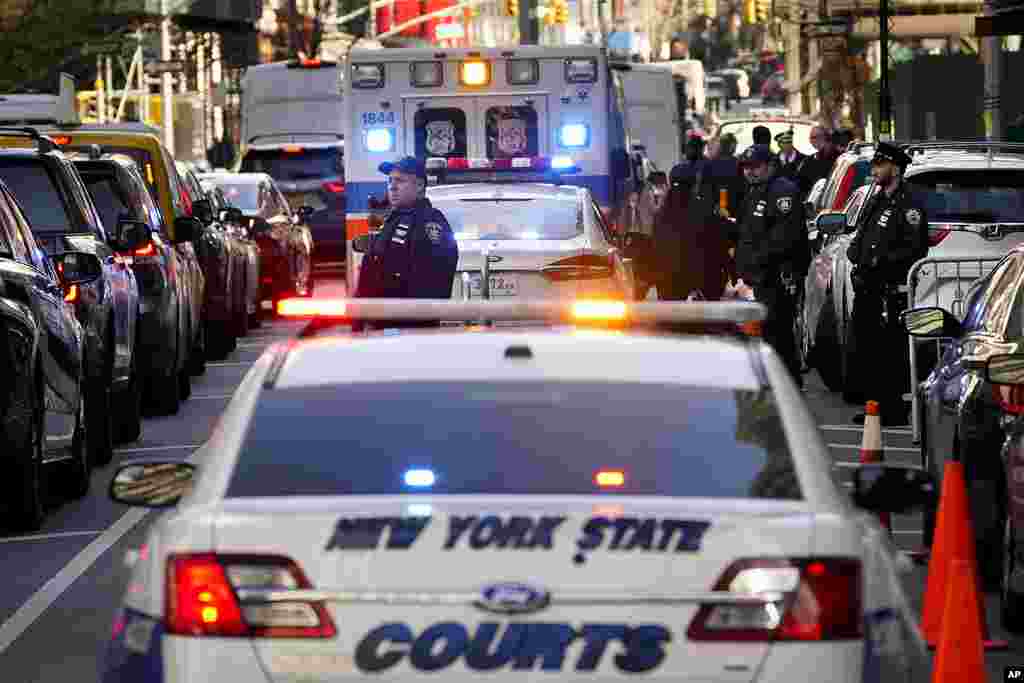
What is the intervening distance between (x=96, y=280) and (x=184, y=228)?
4.13 metres

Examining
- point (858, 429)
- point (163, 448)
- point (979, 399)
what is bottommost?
point (858, 429)

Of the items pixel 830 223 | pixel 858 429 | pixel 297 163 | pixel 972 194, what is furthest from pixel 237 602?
pixel 297 163

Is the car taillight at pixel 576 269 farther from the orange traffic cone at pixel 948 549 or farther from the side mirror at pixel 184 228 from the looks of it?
the orange traffic cone at pixel 948 549

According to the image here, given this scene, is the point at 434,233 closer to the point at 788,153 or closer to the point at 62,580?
the point at 62,580

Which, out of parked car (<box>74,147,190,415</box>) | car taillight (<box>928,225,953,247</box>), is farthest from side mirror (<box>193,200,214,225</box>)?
car taillight (<box>928,225,953,247</box>)

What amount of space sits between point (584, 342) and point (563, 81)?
837 inches

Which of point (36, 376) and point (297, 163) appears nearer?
point (36, 376)

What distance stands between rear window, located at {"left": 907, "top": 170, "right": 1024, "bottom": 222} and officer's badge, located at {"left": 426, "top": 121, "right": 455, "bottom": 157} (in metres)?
8.48

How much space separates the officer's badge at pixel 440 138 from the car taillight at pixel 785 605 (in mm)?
22194

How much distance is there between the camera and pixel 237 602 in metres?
5.83

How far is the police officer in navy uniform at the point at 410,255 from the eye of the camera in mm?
15781

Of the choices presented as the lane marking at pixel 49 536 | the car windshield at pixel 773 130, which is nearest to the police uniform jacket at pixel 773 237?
the lane marking at pixel 49 536

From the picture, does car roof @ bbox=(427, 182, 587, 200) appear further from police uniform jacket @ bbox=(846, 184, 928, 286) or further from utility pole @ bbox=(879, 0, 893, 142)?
utility pole @ bbox=(879, 0, 893, 142)

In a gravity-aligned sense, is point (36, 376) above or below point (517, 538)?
below
